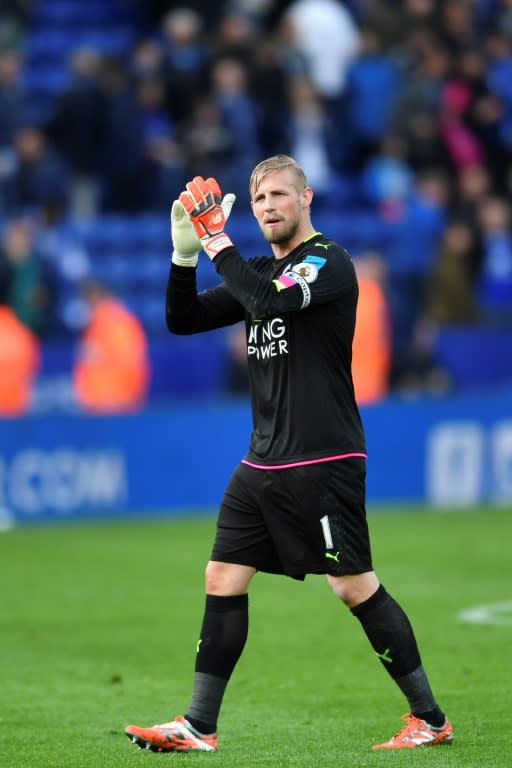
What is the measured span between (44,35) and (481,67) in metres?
5.64

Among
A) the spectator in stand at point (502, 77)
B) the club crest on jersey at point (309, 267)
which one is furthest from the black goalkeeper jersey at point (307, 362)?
the spectator in stand at point (502, 77)

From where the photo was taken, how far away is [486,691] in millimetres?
7594

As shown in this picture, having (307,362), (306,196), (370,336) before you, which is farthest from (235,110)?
(307,362)

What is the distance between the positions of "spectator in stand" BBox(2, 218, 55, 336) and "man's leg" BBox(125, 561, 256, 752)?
32.7ft

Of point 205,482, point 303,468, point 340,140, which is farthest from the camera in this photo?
point 340,140

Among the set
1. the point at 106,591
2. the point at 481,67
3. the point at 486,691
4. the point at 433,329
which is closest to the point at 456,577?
the point at 106,591

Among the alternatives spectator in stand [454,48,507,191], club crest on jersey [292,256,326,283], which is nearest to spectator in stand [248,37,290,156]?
spectator in stand [454,48,507,191]

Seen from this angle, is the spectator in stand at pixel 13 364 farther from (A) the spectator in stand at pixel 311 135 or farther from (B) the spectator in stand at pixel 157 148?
(A) the spectator in stand at pixel 311 135

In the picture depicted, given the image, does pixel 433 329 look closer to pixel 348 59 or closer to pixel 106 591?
pixel 348 59

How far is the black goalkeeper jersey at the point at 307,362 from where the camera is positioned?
20.7ft

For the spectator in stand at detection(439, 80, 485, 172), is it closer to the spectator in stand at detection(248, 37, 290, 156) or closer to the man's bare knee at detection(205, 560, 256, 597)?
the spectator in stand at detection(248, 37, 290, 156)

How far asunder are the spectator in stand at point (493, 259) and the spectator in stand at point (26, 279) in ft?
18.1

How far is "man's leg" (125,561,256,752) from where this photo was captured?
247 inches

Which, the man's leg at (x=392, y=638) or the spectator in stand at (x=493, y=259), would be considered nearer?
the man's leg at (x=392, y=638)
